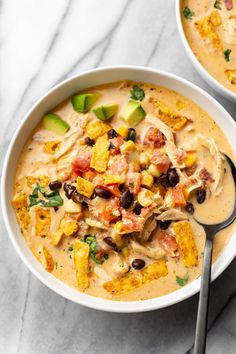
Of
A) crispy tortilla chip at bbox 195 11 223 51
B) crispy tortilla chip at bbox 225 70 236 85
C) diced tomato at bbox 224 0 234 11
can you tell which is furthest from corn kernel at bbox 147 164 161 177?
diced tomato at bbox 224 0 234 11

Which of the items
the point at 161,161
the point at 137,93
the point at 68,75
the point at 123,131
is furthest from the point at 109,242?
the point at 68,75

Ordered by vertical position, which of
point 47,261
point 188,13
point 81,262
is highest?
point 188,13

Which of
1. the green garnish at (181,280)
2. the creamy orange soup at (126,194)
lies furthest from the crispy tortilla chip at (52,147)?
the green garnish at (181,280)

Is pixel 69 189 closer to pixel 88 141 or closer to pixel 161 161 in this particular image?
pixel 88 141

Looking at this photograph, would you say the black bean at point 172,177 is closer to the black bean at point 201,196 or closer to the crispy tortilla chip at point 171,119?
the black bean at point 201,196

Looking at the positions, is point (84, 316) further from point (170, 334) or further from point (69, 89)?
point (69, 89)

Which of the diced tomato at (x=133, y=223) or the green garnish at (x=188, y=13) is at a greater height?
the green garnish at (x=188, y=13)

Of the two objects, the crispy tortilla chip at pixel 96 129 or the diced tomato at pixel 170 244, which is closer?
the diced tomato at pixel 170 244
